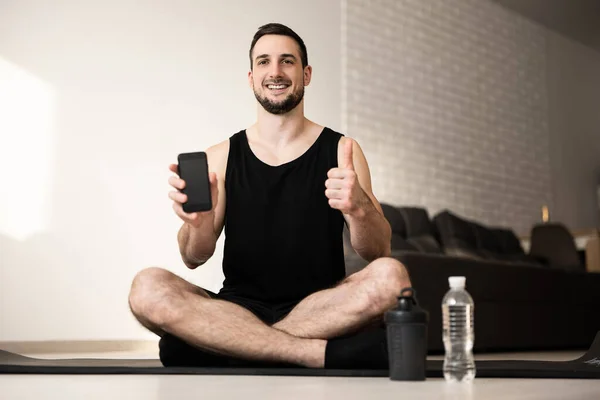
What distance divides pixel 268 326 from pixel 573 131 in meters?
6.51

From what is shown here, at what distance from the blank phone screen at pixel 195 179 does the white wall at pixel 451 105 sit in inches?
145

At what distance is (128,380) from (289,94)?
0.97m

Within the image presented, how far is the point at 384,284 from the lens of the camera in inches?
78.5

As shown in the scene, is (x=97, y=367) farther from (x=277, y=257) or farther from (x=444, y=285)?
(x=444, y=285)

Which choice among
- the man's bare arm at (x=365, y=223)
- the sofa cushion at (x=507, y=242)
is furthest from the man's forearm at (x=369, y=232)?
the sofa cushion at (x=507, y=242)

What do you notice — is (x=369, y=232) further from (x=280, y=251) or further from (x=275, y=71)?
(x=275, y=71)

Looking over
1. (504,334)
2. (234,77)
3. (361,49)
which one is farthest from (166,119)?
(504,334)

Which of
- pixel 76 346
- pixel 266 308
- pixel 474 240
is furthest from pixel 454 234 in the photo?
pixel 266 308

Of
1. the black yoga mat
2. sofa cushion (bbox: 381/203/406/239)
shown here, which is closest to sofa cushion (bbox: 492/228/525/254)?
sofa cushion (bbox: 381/203/406/239)

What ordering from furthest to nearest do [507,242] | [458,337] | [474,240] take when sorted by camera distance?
[507,242] < [474,240] < [458,337]

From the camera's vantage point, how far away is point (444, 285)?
4.06 m

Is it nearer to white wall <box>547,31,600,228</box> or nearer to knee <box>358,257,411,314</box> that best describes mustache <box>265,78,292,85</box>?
knee <box>358,257,411,314</box>

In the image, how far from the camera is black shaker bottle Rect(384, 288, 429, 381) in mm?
1639

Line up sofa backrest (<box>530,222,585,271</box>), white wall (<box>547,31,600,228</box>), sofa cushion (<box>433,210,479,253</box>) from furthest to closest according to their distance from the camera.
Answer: white wall (<box>547,31,600,228</box>), sofa backrest (<box>530,222,585,271</box>), sofa cushion (<box>433,210,479,253</box>)
